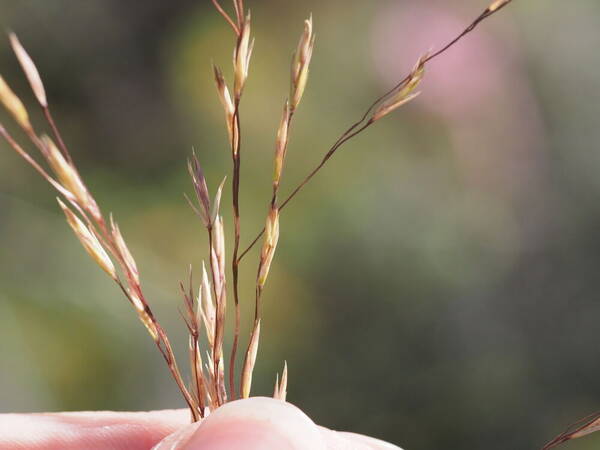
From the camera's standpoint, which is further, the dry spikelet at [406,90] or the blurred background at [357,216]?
the blurred background at [357,216]

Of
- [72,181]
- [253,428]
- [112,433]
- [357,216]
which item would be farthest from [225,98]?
[357,216]

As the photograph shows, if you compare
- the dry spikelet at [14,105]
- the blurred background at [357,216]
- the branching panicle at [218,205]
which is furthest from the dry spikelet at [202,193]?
the blurred background at [357,216]

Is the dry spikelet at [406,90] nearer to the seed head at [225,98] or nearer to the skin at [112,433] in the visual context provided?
the seed head at [225,98]

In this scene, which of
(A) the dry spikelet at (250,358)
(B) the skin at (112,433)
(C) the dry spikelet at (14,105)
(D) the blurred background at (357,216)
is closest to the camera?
(C) the dry spikelet at (14,105)

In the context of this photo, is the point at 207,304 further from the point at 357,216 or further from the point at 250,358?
the point at 357,216

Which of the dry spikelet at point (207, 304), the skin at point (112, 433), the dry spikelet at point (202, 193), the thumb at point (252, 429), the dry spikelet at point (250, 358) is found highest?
the dry spikelet at point (202, 193)

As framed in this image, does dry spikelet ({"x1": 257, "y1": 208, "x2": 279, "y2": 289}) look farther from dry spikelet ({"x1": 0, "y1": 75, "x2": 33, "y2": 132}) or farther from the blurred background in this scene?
the blurred background

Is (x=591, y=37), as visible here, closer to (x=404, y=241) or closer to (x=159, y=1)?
(x=404, y=241)

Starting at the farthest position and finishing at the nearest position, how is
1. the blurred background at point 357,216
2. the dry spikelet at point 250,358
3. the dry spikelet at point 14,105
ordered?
the blurred background at point 357,216, the dry spikelet at point 250,358, the dry spikelet at point 14,105
